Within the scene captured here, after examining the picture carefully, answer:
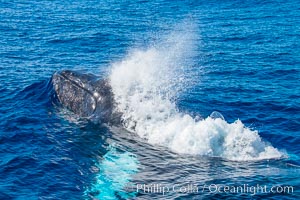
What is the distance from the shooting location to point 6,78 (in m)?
37.3

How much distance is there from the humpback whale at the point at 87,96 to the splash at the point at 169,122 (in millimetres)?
532

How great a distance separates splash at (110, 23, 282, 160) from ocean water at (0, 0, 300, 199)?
66 millimetres

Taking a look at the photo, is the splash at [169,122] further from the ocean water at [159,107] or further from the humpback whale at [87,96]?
the humpback whale at [87,96]

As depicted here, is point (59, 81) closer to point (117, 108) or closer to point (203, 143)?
point (117, 108)

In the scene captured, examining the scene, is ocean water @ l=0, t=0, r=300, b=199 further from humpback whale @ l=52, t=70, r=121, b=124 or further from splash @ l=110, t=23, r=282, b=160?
humpback whale @ l=52, t=70, r=121, b=124

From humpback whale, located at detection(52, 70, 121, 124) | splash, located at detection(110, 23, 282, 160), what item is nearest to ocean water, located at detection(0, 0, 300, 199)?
splash, located at detection(110, 23, 282, 160)

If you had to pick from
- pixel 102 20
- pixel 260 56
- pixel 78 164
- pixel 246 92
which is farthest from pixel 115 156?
pixel 102 20

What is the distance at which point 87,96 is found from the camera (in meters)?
30.2

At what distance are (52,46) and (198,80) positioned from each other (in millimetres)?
15001

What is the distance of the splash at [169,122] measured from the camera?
25250 mm

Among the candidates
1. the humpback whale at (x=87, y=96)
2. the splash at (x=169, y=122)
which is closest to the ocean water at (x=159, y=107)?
A: the splash at (x=169, y=122)

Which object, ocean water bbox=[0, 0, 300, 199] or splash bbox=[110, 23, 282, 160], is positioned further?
splash bbox=[110, 23, 282, 160]

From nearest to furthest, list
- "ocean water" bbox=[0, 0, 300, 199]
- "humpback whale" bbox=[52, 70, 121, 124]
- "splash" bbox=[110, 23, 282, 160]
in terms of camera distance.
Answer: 1. "ocean water" bbox=[0, 0, 300, 199]
2. "splash" bbox=[110, 23, 282, 160]
3. "humpback whale" bbox=[52, 70, 121, 124]

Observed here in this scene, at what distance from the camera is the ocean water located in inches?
885
